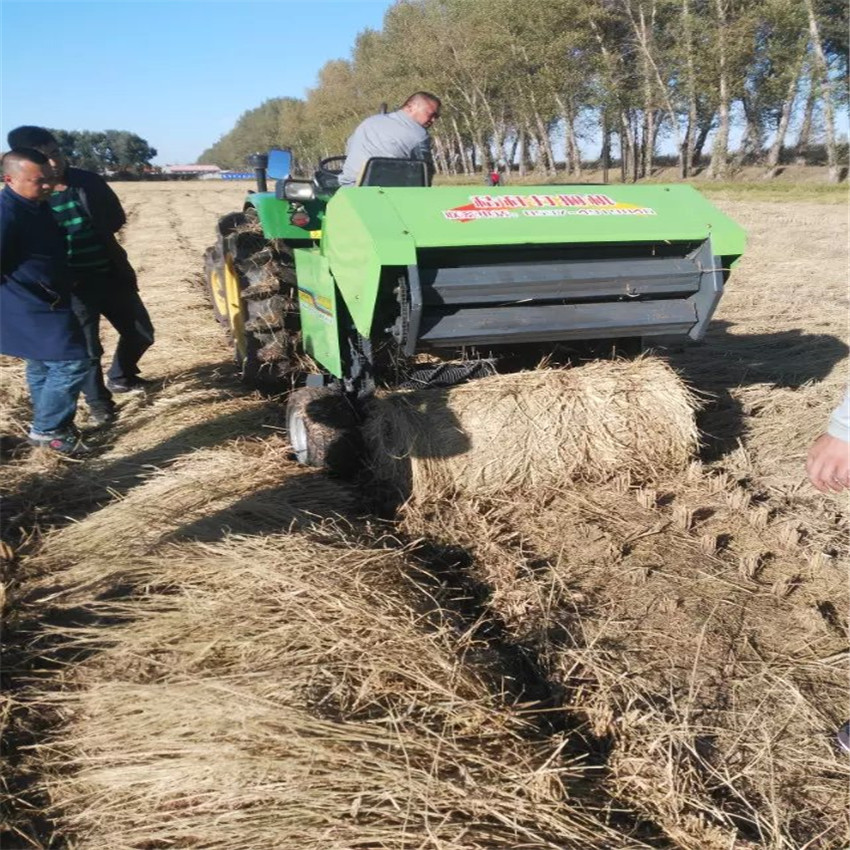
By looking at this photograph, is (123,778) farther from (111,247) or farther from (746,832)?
(111,247)

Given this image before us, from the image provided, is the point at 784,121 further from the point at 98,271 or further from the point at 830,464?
the point at 830,464

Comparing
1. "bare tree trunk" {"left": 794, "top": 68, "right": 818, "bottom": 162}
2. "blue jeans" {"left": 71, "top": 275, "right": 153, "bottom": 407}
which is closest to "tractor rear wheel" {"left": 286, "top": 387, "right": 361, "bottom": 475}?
"blue jeans" {"left": 71, "top": 275, "right": 153, "bottom": 407}

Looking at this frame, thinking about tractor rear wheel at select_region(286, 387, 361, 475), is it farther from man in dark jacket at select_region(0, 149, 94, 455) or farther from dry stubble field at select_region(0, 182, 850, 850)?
man in dark jacket at select_region(0, 149, 94, 455)

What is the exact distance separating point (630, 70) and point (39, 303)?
32.9m

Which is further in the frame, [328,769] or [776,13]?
[776,13]

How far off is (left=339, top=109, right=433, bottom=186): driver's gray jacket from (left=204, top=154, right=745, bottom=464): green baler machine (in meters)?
0.54

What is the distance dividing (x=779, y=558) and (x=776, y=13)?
1066 inches

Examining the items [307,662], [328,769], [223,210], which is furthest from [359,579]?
[223,210]

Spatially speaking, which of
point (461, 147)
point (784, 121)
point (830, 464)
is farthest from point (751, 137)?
point (830, 464)

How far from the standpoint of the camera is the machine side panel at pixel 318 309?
3.71 m

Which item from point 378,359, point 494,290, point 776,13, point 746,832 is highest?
point 776,13

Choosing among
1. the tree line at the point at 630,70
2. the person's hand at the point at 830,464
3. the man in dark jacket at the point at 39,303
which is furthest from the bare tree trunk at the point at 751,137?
the person's hand at the point at 830,464

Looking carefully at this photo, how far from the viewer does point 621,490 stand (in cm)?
361

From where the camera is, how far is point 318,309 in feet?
13.0
